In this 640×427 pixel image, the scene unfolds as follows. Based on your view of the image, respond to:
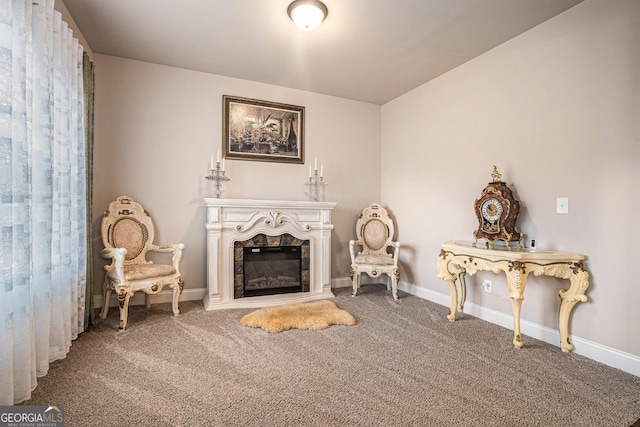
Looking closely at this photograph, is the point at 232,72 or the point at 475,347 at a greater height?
the point at 232,72

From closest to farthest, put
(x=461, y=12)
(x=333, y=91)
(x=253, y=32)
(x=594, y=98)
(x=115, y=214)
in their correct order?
(x=594, y=98)
(x=461, y=12)
(x=253, y=32)
(x=115, y=214)
(x=333, y=91)

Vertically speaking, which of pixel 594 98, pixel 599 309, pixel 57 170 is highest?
pixel 594 98

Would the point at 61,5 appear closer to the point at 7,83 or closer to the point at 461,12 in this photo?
the point at 7,83

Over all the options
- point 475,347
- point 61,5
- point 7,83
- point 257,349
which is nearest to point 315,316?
point 257,349

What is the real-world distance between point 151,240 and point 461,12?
355 cm

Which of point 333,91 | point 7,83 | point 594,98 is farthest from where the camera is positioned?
point 333,91

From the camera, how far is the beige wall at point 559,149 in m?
2.13

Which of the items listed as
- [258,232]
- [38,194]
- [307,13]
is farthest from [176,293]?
[307,13]

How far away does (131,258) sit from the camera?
10.7 ft

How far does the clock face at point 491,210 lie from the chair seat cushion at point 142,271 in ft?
9.70

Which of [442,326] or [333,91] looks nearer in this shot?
[442,326]

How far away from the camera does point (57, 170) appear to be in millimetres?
2121

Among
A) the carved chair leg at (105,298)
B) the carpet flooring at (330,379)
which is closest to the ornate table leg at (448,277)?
the carpet flooring at (330,379)

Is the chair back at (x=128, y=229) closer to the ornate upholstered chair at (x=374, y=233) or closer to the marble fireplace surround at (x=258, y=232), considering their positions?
the marble fireplace surround at (x=258, y=232)
